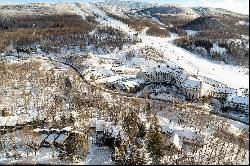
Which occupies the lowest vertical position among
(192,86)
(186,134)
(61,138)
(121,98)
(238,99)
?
(192,86)

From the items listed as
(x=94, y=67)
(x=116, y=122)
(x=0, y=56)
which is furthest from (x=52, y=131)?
(x=0, y=56)

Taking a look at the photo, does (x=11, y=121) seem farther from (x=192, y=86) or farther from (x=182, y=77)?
(x=182, y=77)

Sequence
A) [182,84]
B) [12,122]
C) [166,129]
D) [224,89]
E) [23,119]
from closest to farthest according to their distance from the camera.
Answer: [166,129]
[12,122]
[23,119]
[224,89]
[182,84]

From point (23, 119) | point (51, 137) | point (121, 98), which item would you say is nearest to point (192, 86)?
point (121, 98)

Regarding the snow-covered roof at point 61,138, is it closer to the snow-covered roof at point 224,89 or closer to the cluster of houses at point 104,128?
the cluster of houses at point 104,128

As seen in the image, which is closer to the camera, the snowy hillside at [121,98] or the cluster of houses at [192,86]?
the snowy hillside at [121,98]

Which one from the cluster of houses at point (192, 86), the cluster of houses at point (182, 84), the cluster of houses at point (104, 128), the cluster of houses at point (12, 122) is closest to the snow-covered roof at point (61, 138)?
the cluster of houses at point (104, 128)

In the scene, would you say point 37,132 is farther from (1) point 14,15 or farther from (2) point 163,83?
(1) point 14,15

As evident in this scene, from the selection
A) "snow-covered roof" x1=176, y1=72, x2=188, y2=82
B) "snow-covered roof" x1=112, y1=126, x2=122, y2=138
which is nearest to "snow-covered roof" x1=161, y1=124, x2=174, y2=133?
"snow-covered roof" x1=112, y1=126, x2=122, y2=138
